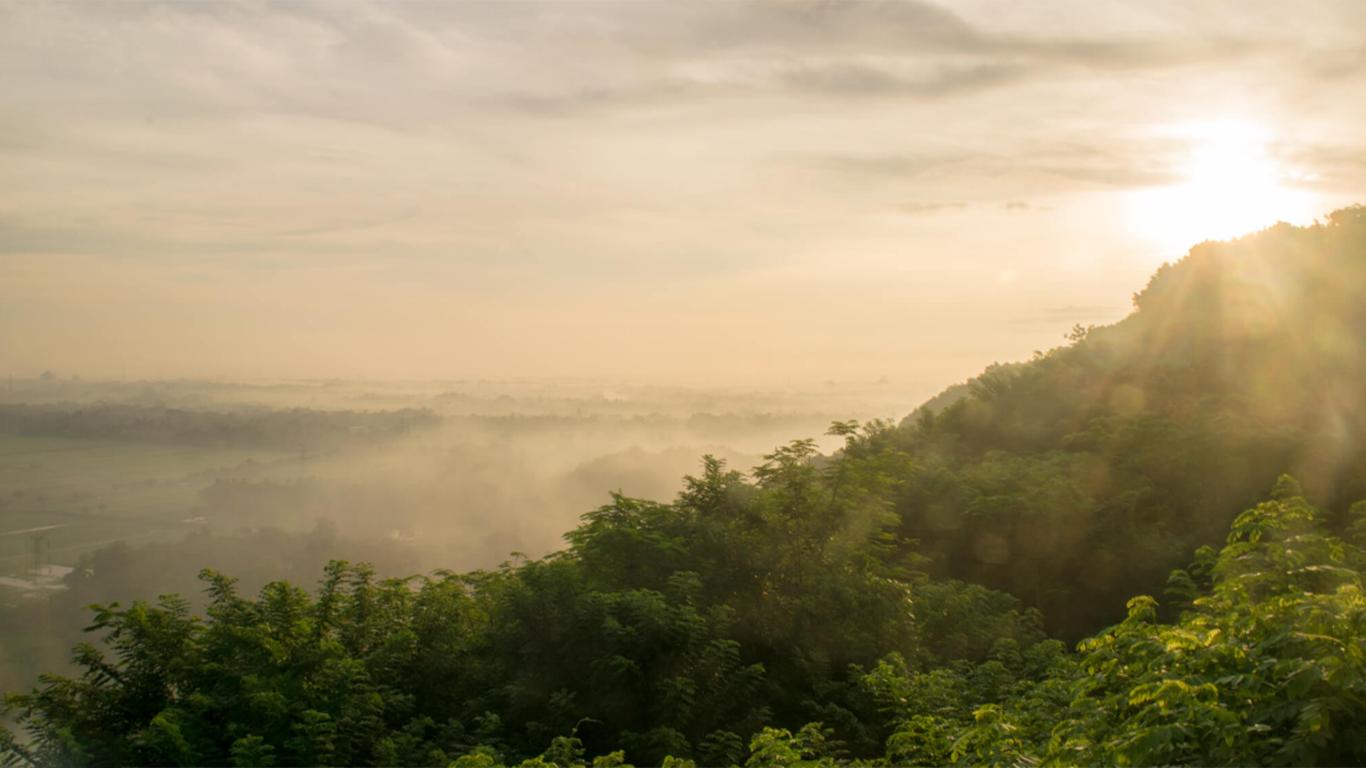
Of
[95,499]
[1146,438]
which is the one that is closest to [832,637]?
[1146,438]

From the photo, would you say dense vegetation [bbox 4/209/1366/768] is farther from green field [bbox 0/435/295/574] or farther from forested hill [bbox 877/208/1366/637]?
green field [bbox 0/435/295/574]

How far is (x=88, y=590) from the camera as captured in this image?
52406 millimetres

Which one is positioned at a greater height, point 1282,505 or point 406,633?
point 1282,505

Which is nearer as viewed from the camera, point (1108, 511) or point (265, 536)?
point (1108, 511)

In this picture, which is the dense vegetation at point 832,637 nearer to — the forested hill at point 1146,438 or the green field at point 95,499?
the forested hill at point 1146,438

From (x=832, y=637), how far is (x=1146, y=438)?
14.6 m

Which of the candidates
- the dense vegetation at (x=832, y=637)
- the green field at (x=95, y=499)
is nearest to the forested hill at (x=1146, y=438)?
the dense vegetation at (x=832, y=637)

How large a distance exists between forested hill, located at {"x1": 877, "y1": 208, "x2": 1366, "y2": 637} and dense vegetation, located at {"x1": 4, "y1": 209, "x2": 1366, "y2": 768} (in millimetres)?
100

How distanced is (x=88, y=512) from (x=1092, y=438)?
88.8 meters

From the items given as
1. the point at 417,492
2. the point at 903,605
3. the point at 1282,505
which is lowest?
the point at 417,492

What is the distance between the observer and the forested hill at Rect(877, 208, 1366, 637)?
22.9m

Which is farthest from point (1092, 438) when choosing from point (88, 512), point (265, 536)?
point (88, 512)

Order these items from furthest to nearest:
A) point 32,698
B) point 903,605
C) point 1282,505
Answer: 1. point 903,605
2. point 32,698
3. point 1282,505

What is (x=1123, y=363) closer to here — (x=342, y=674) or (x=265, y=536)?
(x=342, y=674)
